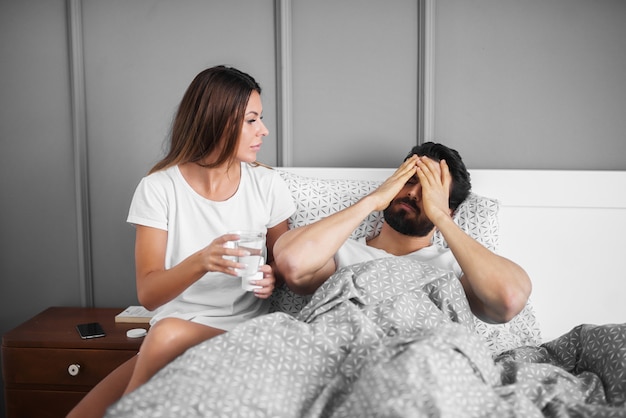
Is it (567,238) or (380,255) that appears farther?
(567,238)

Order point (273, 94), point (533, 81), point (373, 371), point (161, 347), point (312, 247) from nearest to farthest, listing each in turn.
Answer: point (373, 371)
point (161, 347)
point (312, 247)
point (533, 81)
point (273, 94)

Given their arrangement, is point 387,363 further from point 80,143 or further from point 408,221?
point 80,143

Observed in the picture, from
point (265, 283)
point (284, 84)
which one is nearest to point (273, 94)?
point (284, 84)

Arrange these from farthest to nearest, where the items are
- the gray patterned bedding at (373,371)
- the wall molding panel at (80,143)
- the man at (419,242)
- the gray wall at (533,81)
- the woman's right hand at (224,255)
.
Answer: the wall molding panel at (80,143) < the gray wall at (533,81) < the man at (419,242) < the woman's right hand at (224,255) < the gray patterned bedding at (373,371)

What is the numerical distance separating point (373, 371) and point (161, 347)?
19.9 inches

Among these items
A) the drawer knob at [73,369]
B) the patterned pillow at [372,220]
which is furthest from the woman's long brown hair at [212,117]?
the drawer knob at [73,369]

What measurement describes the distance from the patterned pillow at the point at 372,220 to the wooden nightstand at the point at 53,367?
58 cm

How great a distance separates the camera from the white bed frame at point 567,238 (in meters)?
1.89

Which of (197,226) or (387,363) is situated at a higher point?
(197,226)

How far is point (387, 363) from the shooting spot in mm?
1006

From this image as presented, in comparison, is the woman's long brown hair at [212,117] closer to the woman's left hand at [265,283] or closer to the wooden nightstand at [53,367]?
the woman's left hand at [265,283]

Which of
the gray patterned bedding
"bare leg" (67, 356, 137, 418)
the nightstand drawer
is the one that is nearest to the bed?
the gray patterned bedding

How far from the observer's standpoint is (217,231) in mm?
1661

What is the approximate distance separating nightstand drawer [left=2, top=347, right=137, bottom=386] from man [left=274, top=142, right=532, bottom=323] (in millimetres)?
714
